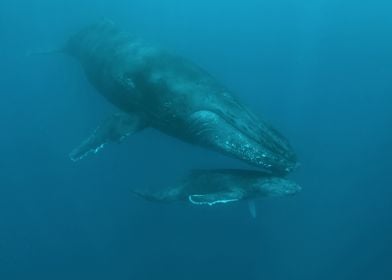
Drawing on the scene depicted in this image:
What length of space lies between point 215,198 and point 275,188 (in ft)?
3.69

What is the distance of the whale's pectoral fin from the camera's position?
24.9 feet

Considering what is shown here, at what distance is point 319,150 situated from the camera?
19078mm

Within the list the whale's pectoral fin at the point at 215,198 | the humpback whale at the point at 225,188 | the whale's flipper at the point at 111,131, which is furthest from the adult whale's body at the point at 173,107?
the whale's pectoral fin at the point at 215,198

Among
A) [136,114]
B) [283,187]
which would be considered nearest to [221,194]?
[283,187]

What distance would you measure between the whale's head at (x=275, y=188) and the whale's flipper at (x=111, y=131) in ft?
11.5

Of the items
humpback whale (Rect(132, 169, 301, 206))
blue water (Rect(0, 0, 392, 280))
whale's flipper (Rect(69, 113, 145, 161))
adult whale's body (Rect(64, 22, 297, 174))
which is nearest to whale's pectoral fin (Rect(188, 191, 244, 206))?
humpback whale (Rect(132, 169, 301, 206))

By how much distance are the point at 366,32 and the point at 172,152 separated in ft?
52.1

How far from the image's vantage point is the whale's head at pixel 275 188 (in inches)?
316

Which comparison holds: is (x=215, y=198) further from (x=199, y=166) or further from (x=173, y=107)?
(x=199, y=166)

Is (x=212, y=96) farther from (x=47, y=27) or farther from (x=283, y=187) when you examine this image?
(x=47, y=27)

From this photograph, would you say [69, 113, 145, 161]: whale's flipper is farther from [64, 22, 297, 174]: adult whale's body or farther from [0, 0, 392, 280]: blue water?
[0, 0, 392, 280]: blue water

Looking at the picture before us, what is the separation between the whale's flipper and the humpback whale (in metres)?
2.08

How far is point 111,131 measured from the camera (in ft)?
35.3

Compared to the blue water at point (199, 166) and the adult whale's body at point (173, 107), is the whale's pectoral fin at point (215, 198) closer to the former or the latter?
the adult whale's body at point (173, 107)
